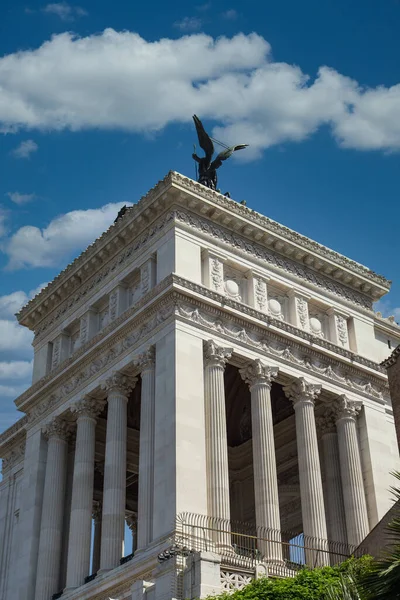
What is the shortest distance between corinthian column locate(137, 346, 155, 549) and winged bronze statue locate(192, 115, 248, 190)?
12.2 meters

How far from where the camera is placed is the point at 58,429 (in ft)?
167

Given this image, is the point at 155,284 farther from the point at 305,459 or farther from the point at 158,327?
the point at 305,459

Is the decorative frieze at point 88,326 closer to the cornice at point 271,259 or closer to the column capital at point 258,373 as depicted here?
the cornice at point 271,259

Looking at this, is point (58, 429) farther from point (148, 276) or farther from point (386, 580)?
point (386, 580)

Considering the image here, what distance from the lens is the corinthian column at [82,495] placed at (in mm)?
45188

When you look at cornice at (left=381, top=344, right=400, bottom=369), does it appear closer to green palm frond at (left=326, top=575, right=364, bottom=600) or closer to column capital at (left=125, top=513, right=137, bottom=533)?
green palm frond at (left=326, top=575, right=364, bottom=600)

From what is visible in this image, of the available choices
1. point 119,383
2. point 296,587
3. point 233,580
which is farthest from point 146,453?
point 296,587

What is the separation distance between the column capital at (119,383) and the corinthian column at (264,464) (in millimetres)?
5307

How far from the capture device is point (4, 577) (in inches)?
2169

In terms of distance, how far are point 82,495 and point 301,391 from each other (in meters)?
11.4

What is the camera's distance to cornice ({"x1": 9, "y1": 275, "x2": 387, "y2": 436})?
4553 centimetres

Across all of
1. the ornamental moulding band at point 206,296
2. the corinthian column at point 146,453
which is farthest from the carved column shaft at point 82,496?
the corinthian column at point 146,453

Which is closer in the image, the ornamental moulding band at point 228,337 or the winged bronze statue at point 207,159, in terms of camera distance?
the ornamental moulding band at point 228,337

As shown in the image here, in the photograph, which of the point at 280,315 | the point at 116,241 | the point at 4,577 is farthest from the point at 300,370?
the point at 4,577
